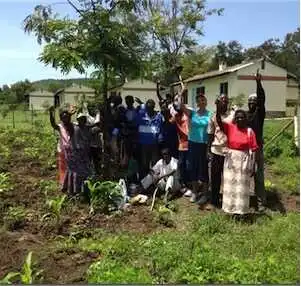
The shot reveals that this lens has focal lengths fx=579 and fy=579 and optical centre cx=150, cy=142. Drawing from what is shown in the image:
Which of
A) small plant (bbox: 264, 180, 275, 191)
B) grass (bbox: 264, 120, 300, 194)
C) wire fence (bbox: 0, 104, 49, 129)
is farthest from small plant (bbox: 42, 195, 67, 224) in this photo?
wire fence (bbox: 0, 104, 49, 129)

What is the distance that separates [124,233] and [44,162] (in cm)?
489

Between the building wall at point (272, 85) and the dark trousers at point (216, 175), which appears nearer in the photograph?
the dark trousers at point (216, 175)

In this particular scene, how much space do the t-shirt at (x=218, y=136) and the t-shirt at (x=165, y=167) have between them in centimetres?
83

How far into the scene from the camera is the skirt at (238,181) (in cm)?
725

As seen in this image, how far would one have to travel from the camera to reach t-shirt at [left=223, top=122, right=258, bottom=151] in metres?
7.26

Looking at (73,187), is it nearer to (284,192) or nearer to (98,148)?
(98,148)

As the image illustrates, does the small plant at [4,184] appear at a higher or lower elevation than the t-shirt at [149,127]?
→ lower

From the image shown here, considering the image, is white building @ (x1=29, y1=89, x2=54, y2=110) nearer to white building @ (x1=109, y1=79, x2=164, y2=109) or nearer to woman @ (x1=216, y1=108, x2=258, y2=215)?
white building @ (x1=109, y1=79, x2=164, y2=109)

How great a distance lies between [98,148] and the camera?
8805 millimetres

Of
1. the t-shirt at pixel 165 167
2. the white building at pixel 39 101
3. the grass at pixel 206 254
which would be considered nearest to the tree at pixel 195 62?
the white building at pixel 39 101

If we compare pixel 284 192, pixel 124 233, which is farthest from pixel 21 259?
pixel 284 192

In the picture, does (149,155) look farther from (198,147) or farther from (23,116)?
(23,116)

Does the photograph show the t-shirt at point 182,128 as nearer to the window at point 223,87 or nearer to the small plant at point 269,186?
the small plant at point 269,186

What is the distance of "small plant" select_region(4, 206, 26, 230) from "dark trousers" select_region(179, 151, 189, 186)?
2.29 meters
